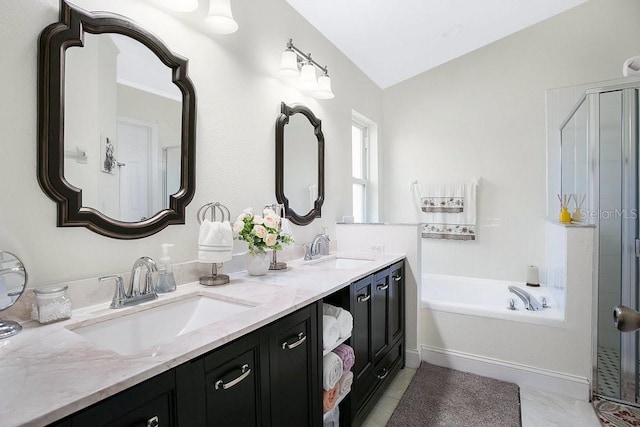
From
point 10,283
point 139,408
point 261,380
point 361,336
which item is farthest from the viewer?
point 361,336

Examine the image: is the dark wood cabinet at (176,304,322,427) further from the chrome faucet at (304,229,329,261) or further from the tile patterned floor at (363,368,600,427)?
the chrome faucet at (304,229,329,261)

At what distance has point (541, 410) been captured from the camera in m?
1.96

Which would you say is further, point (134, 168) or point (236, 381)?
point (134, 168)

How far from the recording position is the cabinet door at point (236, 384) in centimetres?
89

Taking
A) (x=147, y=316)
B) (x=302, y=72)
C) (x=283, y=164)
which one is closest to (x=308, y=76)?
(x=302, y=72)

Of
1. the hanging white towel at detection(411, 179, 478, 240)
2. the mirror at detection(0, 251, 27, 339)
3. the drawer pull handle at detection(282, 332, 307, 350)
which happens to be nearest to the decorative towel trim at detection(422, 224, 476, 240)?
the hanging white towel at detection(411, 179, 478, 240)

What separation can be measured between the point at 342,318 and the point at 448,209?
7.41 ft

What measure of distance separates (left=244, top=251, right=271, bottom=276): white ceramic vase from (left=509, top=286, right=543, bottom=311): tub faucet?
2079mm

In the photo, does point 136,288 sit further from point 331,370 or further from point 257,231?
point 331,370

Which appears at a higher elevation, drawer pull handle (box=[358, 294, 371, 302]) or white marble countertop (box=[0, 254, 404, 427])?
white marble countertop (box=[0, 254, 404, 427])

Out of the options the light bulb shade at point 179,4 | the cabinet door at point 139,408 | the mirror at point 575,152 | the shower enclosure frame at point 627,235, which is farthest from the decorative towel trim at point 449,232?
the cabinet door at point 139,408

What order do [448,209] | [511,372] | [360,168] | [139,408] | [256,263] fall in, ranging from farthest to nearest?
[360,168], [448,209], [511,372], [256,263], [139,408]

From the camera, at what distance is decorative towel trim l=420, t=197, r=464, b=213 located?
3.35 metres

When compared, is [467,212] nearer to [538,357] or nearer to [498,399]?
[538,357]
